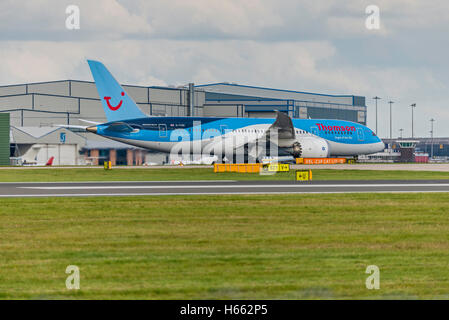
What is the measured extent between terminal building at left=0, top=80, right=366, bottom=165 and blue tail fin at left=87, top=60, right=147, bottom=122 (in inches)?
386

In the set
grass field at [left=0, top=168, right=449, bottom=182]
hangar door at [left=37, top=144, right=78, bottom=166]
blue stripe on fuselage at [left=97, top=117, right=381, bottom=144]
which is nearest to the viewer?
grass field at [left=0, top=168, right=449, bottom=182]

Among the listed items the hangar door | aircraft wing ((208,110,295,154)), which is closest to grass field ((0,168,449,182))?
aircraft wing ((208,110,295,154))

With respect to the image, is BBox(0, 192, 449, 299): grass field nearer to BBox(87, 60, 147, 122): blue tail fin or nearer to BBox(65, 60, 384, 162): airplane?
BBox(65, 60, 384, 162): airplane

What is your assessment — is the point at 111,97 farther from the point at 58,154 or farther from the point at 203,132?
the point at 58,154

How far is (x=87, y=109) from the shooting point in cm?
11669

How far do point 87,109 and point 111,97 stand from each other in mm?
59229

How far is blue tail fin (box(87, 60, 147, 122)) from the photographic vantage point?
5916cm

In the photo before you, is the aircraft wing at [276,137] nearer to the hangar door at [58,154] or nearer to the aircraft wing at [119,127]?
the aircraft wing at [119,127]

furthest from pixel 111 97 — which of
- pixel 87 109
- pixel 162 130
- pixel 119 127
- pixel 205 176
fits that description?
pixel 87 109

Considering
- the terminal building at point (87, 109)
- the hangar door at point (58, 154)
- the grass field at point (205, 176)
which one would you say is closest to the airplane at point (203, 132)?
the grass field at point (205, 176)

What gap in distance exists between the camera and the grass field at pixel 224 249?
10.8 meters
